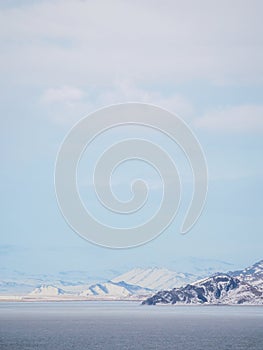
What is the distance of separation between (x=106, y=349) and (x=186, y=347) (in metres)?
22.4

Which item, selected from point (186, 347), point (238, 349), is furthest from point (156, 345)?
point (238, 349)

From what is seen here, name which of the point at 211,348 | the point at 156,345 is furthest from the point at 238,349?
the point at 156,345

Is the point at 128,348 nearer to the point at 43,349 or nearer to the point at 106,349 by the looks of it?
the point at 106,349

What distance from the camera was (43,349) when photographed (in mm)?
180750

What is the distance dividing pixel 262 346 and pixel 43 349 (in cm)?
5713

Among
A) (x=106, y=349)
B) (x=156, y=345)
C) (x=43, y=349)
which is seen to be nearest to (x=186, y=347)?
(x=156, y=345)

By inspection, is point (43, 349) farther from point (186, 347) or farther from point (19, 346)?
point (186, 347)

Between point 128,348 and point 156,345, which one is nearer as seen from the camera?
point 128,348

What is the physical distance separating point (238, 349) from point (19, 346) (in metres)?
55.6

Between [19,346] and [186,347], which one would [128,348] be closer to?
[186,347]

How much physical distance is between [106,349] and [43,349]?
15.7 metres

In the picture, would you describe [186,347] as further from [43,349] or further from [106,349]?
[43,349]

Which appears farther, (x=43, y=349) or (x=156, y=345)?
(x=156, y=345)

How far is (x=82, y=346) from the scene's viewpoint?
190125 millimetres
